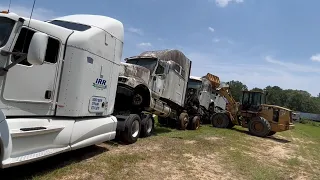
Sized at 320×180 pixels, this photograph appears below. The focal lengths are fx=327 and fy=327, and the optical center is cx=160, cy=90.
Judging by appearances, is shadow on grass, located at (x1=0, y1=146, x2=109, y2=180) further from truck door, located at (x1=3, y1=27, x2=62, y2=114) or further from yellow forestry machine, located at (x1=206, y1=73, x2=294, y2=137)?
yellow forestry machine, located at (x1=206, y1=73, x2=294, y2=137)

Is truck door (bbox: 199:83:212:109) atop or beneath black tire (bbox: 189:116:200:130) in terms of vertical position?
atop

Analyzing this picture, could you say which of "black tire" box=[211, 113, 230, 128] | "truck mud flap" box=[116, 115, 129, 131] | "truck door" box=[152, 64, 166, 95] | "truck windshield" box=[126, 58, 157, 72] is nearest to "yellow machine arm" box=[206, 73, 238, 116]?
"black tire" box=[211, 113, 230, 128]

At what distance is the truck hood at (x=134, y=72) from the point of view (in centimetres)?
1063

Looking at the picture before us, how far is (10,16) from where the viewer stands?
528 cm

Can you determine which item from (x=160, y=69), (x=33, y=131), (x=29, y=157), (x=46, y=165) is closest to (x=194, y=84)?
(x=160, y=69)

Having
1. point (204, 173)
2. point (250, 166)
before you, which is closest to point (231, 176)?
point (204, 173)

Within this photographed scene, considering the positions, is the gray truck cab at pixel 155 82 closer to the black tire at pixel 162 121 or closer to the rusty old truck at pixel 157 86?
the rusty old truck at pixel 157 86

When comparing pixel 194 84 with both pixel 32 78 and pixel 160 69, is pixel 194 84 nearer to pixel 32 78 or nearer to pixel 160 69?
pixel 160 69

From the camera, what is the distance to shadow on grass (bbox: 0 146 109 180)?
5.90 metres

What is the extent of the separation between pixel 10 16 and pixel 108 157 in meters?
4.09

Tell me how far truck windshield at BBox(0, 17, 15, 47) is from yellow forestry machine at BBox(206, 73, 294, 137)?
1562 centimetres

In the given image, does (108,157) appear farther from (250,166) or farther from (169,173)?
(250,166)

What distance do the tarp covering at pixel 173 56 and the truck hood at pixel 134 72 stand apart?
1543 mm

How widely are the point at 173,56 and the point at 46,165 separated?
8848 millimetres
